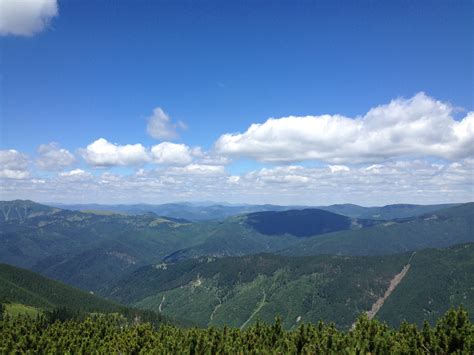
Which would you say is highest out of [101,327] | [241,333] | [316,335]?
[316,335]

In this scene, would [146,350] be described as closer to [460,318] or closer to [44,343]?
[44,343]

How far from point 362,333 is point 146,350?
152 feet

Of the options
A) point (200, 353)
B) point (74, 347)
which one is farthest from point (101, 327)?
point (200, 353)

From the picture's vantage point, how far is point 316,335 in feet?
235

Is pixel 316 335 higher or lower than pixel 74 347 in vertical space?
higher

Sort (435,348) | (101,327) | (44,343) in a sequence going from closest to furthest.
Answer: (435,348), (44,343), (101,327)

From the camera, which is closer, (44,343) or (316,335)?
(316,335)

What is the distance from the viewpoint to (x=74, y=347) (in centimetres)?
10138

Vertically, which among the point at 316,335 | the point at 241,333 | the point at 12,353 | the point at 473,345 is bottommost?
the point at 12,353

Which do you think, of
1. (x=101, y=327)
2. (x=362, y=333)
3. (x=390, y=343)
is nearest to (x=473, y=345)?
(x=390, y=343)

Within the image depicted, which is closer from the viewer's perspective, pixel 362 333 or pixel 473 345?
pixel 473 345

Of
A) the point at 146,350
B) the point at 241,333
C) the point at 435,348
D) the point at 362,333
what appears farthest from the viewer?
the point at 241,333

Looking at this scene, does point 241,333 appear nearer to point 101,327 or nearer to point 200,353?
point 200,353

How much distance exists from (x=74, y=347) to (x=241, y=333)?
155 feet
